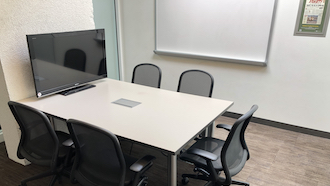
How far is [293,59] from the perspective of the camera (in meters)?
3.46

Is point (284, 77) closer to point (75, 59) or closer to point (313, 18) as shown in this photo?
point (313, 18)

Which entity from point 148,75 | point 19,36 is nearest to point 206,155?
point 148,75

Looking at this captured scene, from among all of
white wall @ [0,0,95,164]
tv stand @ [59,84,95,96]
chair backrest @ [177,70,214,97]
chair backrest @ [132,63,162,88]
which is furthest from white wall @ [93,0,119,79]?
chair backrest @ [177,70,214,97]

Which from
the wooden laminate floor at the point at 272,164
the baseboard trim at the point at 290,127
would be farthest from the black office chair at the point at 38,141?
the baseboard trim at the point at 290,127

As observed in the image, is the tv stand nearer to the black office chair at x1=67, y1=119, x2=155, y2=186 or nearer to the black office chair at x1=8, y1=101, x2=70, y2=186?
the black office chair at x1=8, y1=101, x2=70, y2=186

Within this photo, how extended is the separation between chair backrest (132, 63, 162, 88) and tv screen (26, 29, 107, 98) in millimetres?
448

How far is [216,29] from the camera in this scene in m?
3.88

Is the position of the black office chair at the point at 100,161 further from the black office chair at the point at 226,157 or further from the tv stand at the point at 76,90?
the tv stand at the point at 76,90

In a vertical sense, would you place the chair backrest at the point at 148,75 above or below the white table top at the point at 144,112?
above

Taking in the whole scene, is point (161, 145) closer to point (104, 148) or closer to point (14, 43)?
point (104, 148)

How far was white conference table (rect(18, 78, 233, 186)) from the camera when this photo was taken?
200 centimetres

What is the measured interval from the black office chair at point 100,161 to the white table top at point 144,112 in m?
0.23

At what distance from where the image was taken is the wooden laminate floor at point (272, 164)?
265 cm

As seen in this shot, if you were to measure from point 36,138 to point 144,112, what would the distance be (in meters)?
0.96
